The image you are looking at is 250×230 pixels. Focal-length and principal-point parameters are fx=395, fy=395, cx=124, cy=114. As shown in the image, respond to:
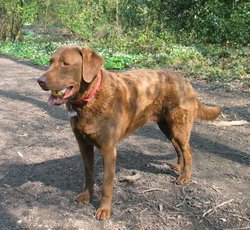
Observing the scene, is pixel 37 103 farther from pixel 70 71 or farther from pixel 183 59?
pixel 183 59

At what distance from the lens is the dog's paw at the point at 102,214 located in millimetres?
3861

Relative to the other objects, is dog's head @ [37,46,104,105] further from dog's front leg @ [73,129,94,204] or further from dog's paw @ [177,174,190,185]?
dog's paw @ [177,174,190,185]

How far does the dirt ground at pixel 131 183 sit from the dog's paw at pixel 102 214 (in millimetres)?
53

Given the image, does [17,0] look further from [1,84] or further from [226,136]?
[226,136]

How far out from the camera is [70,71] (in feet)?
11.4

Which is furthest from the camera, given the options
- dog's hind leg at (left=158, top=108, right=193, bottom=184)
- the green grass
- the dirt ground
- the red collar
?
the green grass

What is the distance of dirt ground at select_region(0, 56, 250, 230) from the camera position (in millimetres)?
3873

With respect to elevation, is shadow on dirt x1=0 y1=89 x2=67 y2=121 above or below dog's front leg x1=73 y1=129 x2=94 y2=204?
below

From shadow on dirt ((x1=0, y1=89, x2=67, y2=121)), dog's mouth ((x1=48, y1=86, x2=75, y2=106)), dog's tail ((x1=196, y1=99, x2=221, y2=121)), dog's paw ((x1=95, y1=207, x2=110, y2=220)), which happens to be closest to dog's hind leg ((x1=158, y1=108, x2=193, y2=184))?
dog's tail ((x1=196, y1=99, x2=221, y2=121))

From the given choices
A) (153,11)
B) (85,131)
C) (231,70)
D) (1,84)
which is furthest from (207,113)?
(153,11)

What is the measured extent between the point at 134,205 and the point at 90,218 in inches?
19.8

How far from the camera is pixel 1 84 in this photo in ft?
34.5

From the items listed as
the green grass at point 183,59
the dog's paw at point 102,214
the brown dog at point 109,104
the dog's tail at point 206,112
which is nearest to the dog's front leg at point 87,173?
the brown dog at point 109,104

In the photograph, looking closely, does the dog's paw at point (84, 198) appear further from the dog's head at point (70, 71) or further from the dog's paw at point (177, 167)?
the dog's paw at point (177, 167)
